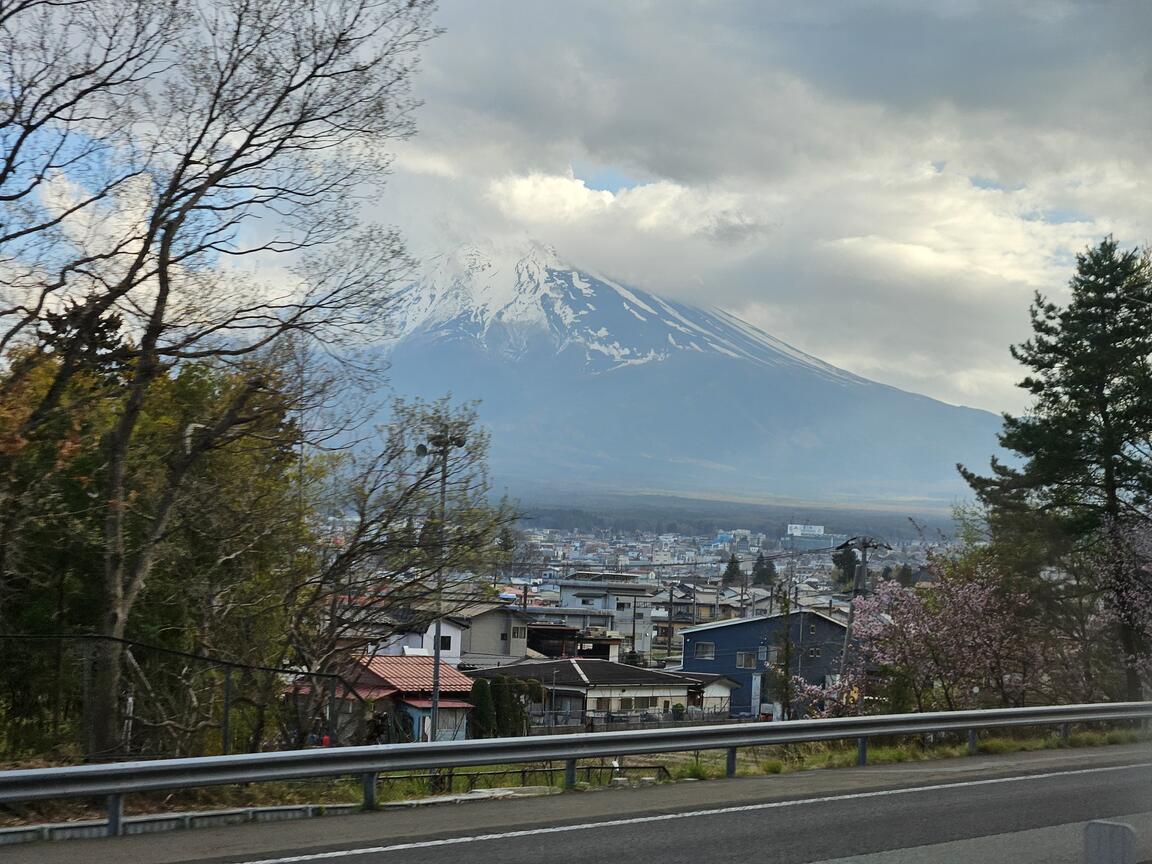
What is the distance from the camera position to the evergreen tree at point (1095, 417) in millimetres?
34469

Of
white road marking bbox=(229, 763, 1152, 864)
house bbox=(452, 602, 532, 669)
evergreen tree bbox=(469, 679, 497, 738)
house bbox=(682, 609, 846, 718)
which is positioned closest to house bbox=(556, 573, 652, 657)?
house bbox=(452, 602, 532, 669)

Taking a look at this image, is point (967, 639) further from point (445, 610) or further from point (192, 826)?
point (192, 826)

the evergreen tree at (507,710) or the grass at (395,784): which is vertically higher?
the grass at (395,784)

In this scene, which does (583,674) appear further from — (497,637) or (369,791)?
(369,791)

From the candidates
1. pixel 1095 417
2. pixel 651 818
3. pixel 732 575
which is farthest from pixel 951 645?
pixel 732 575

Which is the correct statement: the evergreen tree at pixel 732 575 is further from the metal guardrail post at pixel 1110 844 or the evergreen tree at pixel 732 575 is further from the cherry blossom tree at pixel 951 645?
the metal guardrail post at pixel 1110 844

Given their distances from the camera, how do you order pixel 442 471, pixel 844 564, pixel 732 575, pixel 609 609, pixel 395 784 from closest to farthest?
pixel 395 784
pixel 442 471
pixel 609 609
pixel 844 564
pixel 732 575

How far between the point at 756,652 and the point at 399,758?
63359 millimetres

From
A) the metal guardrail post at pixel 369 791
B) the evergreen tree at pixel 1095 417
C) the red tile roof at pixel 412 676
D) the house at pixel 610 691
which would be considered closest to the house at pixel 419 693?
the red tile roof at pixel 412 676

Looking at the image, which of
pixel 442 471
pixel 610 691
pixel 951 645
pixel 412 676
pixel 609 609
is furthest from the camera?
pixel 609 609

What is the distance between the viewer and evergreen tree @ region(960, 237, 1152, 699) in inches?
1357

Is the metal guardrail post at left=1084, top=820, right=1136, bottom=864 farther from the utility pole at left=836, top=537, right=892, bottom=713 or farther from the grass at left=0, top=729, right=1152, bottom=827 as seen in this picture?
the utility pole at left=836, top=537, right=892, bottom=713

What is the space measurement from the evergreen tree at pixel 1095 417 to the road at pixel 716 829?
78.4 ft

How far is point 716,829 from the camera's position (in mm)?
9570
